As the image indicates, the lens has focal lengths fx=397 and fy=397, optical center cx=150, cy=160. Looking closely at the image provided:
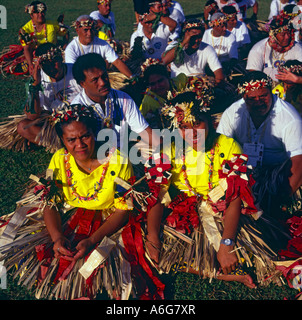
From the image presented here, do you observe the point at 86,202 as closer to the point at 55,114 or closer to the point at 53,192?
the point at 53,192

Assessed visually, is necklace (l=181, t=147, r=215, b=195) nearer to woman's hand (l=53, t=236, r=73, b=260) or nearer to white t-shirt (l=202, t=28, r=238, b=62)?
woman's hand (l=53, t=236, r=73, b=260)

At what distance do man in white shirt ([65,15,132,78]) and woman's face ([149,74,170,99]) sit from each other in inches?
51.7

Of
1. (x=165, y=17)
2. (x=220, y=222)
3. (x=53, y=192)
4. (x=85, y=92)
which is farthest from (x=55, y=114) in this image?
(x=165, y=17)

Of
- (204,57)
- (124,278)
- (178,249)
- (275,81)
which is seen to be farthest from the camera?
(204,57)

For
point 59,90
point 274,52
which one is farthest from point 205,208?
point 274,52

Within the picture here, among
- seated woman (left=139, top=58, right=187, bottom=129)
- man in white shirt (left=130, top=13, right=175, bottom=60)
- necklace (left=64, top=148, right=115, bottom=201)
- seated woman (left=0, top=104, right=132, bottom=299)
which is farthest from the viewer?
man in white shirt (left=130, top=13, right=175, bottom=60)

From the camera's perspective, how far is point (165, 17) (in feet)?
24.7

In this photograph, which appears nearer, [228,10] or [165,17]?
[165,17]

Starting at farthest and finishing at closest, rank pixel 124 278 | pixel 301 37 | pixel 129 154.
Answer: pixel 301 37 → pixel 129 154 → pixel 124 278

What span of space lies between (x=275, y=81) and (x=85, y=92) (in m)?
2.80

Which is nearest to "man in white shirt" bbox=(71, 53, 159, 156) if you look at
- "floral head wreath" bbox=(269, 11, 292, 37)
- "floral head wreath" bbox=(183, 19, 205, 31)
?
"floral head wreath" bbox=(183, 19, 205, 31)

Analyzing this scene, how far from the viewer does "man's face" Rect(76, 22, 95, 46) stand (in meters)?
6.36
